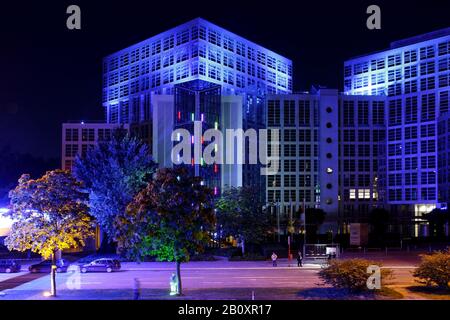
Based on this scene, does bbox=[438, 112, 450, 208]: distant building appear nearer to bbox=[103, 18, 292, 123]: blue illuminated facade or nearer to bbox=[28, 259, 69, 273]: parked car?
bbox=[103, 18, 292, 123]: blue illuminated facade

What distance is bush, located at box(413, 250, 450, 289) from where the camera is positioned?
97.0 feet

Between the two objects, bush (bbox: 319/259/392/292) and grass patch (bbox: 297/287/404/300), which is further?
bush (bbox: 319/259/392/292)

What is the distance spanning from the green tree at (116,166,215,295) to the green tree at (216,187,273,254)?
28.7m

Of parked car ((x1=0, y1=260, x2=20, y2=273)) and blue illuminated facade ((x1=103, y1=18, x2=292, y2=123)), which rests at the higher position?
blue illuminated facade ((x1=103, y1=18, x2=292, y2=123))

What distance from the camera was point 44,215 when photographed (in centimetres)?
3003

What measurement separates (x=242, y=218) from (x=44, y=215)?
30.4m

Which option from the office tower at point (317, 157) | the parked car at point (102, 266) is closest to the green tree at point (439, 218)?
the office tower at point (317, 157)

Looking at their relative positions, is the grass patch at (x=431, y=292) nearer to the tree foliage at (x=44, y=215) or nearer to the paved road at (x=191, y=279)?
the paved road at (x=191, y=279)

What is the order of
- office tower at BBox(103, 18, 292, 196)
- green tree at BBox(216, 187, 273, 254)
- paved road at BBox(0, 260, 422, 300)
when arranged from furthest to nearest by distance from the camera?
office tower at BBox(103, 18, 292, 196) → green tree at BBox(216, 187, 273, 254) → paved road at BBox(0, 260, 422, 300)

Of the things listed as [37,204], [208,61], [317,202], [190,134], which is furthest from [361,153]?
[37,204]

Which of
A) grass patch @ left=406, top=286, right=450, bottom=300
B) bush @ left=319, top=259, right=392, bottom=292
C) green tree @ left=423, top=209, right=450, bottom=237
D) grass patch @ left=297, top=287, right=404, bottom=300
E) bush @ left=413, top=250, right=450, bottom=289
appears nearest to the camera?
grass patch @ left=297, top=287, right=404, bottom=300
